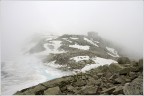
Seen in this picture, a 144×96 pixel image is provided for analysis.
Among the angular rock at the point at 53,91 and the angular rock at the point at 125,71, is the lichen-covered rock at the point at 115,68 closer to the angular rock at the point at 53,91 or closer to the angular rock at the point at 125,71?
the angular rock at the point at 125,71

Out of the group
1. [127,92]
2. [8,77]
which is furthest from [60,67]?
[127,92]

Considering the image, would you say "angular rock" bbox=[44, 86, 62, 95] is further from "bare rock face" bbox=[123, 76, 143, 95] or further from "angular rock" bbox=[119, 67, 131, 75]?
"angular rock" bbox=[119, 67, 131, 75]

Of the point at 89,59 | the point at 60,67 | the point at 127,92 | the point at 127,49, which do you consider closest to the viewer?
the point at 127,92

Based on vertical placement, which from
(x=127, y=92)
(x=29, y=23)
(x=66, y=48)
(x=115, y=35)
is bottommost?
(x=127, y=92)

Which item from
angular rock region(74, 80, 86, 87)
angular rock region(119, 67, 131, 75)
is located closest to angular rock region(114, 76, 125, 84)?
angular rock region(119, 67, 131, 75)

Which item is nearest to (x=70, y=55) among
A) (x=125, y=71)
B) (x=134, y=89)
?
(x=125, y=71)

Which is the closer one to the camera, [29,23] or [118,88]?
[118,88]

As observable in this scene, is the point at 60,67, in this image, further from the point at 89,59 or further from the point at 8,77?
the point at 8,77

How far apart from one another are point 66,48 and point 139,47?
37.5 m

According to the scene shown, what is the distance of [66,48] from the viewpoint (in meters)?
46.2

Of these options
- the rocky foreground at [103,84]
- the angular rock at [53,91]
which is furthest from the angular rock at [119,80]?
the angular rock at [53,91]

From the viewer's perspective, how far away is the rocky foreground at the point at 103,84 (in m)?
13.2

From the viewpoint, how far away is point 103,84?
15039 millimetres

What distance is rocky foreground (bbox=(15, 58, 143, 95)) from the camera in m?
13.2
